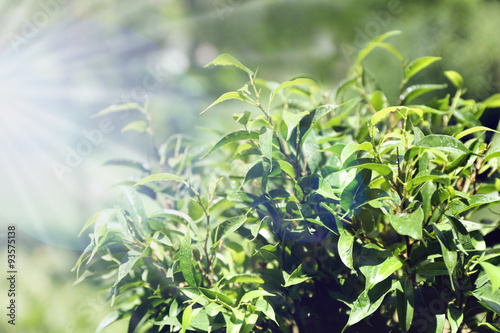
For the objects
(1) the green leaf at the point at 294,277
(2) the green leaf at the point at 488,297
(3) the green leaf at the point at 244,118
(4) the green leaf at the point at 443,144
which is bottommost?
(2) the green leaf at the point at 488,297

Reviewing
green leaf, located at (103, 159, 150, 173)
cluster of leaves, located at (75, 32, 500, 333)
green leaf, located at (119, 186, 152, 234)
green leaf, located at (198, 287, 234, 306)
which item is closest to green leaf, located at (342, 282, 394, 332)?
cluster of leaves, located at (75, 32, 500, 333)

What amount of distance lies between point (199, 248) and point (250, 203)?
73 millimetres

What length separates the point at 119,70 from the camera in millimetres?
1558

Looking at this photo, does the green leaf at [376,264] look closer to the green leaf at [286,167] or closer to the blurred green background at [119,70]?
the green leaf at [286,167]

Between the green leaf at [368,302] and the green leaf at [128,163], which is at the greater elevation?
the green leaf at [128,163]

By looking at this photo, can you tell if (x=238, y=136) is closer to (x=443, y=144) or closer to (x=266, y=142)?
(x=266, y=142)

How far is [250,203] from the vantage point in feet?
1.22

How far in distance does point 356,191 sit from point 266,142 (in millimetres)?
87

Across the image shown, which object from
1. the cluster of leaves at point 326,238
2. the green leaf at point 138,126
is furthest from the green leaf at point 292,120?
the green leaf at point 138,126

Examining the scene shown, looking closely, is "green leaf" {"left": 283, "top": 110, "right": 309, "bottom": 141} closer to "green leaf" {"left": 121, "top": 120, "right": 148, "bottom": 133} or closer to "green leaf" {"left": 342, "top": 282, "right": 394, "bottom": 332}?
"green leaf" {"left": 342, "top": 282, "right": 394, "bottom": 332}

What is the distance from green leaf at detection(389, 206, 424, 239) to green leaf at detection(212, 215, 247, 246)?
0.43 ft

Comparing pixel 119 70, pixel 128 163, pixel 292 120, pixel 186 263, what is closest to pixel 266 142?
pixel 292 120

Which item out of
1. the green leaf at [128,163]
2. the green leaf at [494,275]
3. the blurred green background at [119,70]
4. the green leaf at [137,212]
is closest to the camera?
the green leaf at [494,275]

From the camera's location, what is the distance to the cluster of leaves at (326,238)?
0.31 metres
